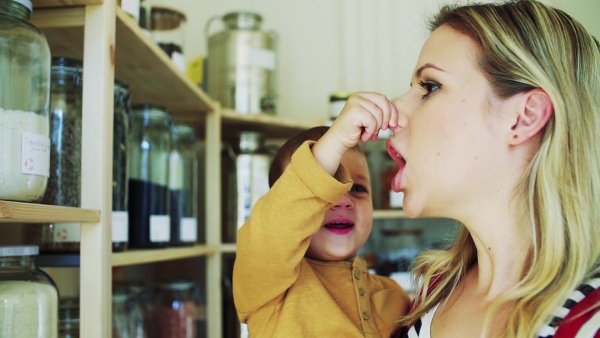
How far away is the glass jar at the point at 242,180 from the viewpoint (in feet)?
6.78

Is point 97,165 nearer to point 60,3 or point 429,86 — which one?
point 60,3

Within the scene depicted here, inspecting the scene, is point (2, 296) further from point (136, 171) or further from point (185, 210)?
point (185, 210)

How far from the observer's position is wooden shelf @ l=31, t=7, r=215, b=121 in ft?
3.35

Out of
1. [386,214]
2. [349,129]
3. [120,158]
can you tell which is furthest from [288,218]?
[386,214]

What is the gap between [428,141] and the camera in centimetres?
90

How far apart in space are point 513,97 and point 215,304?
129cm

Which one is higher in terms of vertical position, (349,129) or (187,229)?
(349,129)

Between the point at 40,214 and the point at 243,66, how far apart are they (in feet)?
4.78

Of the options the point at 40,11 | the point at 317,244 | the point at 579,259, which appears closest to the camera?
the point at 579,259

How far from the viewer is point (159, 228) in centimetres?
143

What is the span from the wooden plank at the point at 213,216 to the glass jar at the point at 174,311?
0.24 ft

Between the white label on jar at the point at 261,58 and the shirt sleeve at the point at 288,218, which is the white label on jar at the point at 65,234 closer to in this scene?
the shirt sleeve at the point at 288,218

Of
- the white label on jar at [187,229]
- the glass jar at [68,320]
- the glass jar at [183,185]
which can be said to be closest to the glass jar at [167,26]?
the glass jar at [183,185]

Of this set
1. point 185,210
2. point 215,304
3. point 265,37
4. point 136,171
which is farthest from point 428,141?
point 265,37
